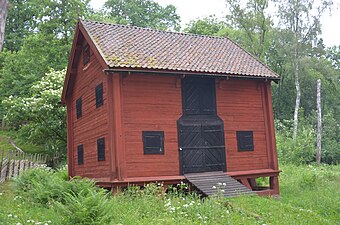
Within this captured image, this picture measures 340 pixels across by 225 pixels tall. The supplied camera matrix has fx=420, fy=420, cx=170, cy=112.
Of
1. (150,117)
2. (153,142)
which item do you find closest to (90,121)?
(150,117)

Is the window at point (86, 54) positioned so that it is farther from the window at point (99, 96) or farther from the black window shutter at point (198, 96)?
the black window shutter at point (198, 96)

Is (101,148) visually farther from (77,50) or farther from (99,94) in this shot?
(77,50)

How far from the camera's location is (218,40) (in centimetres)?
2194

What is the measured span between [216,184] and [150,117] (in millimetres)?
3604

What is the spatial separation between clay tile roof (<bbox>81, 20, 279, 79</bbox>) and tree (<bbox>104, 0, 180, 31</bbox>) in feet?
125

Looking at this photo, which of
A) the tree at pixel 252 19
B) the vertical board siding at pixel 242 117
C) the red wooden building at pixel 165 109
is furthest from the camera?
the tree at pixel 252 19

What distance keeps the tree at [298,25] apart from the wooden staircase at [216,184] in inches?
848

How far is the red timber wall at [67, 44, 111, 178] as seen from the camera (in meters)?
16.6

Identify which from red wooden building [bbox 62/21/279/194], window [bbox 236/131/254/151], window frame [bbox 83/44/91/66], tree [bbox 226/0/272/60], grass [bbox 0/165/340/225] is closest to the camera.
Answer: grass [bbox 0/165/340/225]

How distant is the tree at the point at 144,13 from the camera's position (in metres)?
58.2

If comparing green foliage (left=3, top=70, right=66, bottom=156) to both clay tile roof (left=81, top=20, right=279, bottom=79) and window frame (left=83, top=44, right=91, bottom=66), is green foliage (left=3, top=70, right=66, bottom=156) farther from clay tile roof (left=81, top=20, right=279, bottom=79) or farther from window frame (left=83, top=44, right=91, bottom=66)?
clay tile roof (left=81, top=20, right=279, bottom=79)

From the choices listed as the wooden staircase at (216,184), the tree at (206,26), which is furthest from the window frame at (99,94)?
the tree at (206,26)

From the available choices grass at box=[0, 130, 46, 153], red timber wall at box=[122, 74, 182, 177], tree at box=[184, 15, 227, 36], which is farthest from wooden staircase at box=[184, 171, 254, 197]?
tree at box=[184, 15, 227, 36]

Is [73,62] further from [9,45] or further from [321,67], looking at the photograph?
[9,45]
